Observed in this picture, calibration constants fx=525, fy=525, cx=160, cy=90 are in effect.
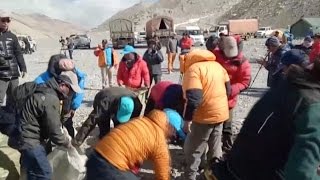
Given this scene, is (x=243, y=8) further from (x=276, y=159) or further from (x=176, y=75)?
(x=276, y=159)

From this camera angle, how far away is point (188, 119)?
5.04 meters

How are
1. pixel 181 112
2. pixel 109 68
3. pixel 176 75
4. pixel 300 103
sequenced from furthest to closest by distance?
pixel 176 75, pixel 109 68, pixel 181 112, pixel 300 103

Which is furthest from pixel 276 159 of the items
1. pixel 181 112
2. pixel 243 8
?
pixel 243 8

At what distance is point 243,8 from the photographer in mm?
93938

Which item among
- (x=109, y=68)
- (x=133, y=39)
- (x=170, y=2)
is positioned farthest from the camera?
(x=170, y=2)

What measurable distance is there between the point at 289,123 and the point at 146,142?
1.26 meters

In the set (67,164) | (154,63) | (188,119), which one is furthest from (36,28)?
(188,119)

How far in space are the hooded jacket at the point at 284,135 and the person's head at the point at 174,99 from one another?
2.24 meters

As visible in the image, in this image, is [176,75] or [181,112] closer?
[181,112]

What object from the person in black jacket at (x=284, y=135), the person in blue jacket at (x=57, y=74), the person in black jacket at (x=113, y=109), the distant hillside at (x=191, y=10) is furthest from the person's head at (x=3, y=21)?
the distant hillside at (x=191, y=10)

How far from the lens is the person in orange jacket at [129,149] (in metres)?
3.36

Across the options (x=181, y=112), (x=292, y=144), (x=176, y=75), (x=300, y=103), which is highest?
(x=300, y=103)

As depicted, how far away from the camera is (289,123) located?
233cm

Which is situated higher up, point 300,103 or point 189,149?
point 300,103
